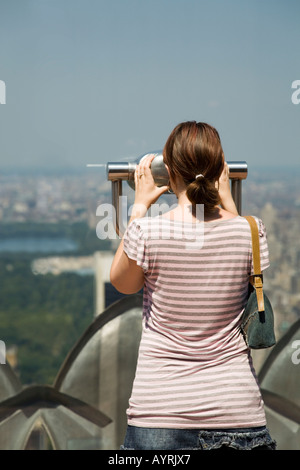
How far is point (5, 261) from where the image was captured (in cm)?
184

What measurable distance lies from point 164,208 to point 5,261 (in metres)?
0.57

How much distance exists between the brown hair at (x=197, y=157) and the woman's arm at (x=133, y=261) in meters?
0.11

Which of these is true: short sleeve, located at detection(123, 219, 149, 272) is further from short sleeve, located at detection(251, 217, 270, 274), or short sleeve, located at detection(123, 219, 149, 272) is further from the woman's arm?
short sleeve, located at detection(251, 217, 270, 274)

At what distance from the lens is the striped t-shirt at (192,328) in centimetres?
95

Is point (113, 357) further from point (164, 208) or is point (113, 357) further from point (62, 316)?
point (164, 208)

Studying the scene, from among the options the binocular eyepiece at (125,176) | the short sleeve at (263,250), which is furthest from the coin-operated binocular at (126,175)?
the short sleeve at (263,250)

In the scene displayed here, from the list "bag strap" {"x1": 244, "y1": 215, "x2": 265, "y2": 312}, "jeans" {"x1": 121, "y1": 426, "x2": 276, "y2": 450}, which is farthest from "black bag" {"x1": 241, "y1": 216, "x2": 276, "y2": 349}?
"jeans" {"x1": 121, "y1": 426, "x2": 276, "y2": 450}

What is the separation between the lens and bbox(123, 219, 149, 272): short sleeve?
37.1 inches

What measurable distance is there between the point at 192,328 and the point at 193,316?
0.07 ft

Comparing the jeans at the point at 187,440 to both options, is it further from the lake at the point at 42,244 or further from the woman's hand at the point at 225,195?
the lake at the point at 42,244

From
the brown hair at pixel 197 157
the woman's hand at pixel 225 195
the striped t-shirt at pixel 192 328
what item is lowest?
the striped t-shirt at pixel 192 328

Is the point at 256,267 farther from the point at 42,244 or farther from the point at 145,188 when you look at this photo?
the point at 42,244
